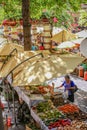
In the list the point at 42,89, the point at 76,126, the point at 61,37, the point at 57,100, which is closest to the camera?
the point at 76,126

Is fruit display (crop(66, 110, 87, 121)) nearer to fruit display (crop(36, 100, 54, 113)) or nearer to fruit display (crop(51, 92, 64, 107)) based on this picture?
fruit display (crop(36, 100, 54, 113))

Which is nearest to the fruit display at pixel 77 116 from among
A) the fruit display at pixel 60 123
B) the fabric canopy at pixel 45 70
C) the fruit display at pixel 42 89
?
the fruit display at pixel 60 123

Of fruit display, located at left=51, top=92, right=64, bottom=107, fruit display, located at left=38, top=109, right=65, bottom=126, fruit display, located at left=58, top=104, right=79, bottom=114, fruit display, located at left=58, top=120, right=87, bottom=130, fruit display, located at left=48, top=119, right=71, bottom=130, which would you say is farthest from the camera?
fruit display, located at left=51, top=92, right=64, bottom=107

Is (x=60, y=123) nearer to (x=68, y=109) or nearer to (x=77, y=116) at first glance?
(x=77, y=116)

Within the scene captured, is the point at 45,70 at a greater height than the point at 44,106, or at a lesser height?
greater

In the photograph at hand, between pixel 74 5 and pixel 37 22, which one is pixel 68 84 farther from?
pixel 37 22

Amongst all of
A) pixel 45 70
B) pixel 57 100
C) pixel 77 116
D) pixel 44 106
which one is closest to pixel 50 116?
pixel 44 106

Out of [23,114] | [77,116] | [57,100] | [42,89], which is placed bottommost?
[23,114]

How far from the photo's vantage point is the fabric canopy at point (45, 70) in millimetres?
9617

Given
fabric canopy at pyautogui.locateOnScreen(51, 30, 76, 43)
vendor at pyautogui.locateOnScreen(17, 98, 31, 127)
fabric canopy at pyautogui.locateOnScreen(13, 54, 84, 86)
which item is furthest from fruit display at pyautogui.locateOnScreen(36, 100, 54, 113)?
fabric canopy at pyautogui.locateOnScreen(51, 30, 76, 43)

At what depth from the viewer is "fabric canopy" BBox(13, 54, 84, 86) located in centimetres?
962

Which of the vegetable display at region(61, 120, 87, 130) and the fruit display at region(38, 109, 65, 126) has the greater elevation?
the fruit display at region(38, 109, 65, 126)

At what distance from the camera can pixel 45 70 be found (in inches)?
385

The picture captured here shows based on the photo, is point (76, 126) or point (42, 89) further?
point (42, 89)
